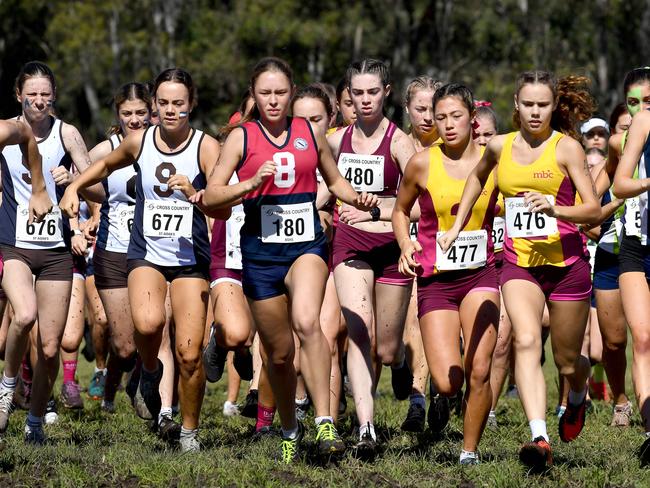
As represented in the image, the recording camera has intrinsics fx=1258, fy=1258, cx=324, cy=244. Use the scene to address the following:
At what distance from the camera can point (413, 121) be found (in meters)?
9.30

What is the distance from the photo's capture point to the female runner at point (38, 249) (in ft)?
27.5

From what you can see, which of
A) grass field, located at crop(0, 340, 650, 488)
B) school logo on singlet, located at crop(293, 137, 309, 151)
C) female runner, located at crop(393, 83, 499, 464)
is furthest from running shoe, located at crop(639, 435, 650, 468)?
school logo on singlet, located at crop(293, 137, 309, 151)

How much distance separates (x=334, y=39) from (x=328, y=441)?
30273 mm

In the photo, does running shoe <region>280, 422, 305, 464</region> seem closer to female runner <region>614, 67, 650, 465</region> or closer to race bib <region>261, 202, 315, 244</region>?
race bib <region>261, 202, 315, 244</region>

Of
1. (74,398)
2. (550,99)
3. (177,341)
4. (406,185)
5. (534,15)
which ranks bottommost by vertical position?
(74,398)

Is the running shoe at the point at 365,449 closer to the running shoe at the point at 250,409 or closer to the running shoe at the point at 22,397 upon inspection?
the running shoe at the point at 250,409

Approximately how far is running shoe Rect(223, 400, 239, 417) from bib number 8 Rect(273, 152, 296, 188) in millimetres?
3698

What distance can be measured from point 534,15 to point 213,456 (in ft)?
102

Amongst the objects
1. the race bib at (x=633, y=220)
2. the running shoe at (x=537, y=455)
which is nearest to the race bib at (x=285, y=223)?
the running shoe at (x=537, y=455)

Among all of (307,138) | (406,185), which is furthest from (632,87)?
(307,138)

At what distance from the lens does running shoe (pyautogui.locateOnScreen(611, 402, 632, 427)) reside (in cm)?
963

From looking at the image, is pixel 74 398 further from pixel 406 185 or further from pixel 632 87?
pixel 632 87

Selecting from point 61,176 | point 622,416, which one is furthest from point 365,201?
point 622,416

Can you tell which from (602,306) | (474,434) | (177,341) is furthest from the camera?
(602,306)
